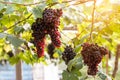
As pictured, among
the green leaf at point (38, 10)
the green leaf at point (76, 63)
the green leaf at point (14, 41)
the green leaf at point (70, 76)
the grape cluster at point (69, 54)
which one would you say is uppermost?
the green leaf at point (38, 10)

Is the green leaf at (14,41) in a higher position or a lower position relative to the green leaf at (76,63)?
higher

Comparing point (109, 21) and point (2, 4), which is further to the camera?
point (109, 21)

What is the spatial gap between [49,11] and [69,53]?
230mm

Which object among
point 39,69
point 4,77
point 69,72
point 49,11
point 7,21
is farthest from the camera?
point 4,77

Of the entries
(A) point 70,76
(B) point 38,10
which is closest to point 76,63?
(A) point 70,76

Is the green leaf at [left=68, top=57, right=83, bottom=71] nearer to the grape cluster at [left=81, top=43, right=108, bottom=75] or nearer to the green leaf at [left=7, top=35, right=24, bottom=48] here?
the grape cluster at [left=81, top=43, right=108, bottom=75]

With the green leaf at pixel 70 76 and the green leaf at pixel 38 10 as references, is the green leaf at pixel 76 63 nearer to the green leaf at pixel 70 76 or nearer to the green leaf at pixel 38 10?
the green leaf at pixel 70 76

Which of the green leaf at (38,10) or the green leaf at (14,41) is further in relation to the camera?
the green leaf at (14,41)

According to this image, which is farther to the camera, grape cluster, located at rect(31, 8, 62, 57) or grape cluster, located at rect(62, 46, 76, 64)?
grape cluster, located at rect(62, 46, 76, 64)

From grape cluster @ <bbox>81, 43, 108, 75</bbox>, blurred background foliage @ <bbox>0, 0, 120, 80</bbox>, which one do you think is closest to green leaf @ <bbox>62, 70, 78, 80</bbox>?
blurred background foliage @ <bbox>0, 0, 120, 80</bbox>

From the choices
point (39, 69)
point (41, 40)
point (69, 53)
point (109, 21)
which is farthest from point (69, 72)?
point (39, 69)

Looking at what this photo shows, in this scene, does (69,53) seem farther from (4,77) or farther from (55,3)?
(4,77)

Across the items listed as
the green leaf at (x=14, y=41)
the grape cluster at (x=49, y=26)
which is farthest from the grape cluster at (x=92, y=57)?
the green leaf at (x=14, y=41)

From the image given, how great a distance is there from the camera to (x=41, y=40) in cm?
97
